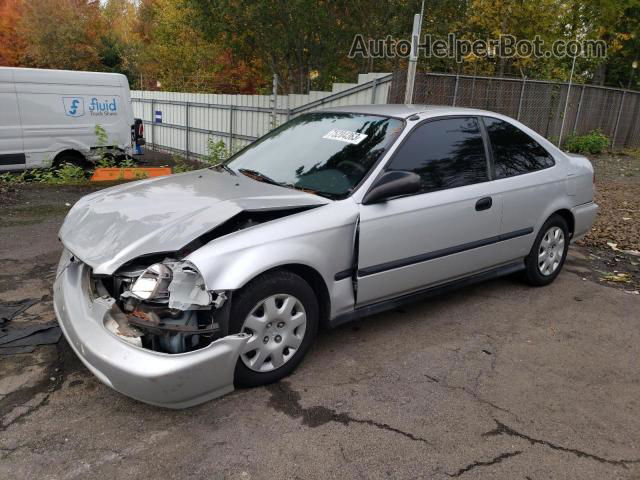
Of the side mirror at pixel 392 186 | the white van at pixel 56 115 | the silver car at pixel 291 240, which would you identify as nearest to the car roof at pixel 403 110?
the silver car at pixel 291 240

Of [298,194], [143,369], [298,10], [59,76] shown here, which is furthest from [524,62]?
[143,369]

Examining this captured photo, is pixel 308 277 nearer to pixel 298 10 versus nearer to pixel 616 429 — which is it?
pixel 616 429

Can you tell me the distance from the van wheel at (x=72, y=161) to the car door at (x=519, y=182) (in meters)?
8.88

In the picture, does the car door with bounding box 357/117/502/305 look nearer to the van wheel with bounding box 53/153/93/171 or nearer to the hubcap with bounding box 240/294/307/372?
the hubcap with bounding box 240/294/307/372

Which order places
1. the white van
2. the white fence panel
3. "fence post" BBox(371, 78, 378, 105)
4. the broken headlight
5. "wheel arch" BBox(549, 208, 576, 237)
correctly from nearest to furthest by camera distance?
the broken headlight
"wheel arch" BBox(549, 208, 576, 237)
"fence post" BBox(371, 78, 378, 105)
the white van
the white fence panel

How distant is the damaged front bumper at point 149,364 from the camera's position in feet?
8.41

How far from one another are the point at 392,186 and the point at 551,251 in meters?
2.35

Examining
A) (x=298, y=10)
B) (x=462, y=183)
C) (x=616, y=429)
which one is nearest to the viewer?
(x=616, y=429)

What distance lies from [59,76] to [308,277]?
Answer: 924cm

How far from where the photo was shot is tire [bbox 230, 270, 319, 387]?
9.45 ft

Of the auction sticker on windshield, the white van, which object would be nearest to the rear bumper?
the auction sticker on windshield

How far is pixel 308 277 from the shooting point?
324 cm

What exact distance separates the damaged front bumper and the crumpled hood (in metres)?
0.31

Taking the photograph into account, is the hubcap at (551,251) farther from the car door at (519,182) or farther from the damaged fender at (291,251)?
the damaged fender at (291,251)
